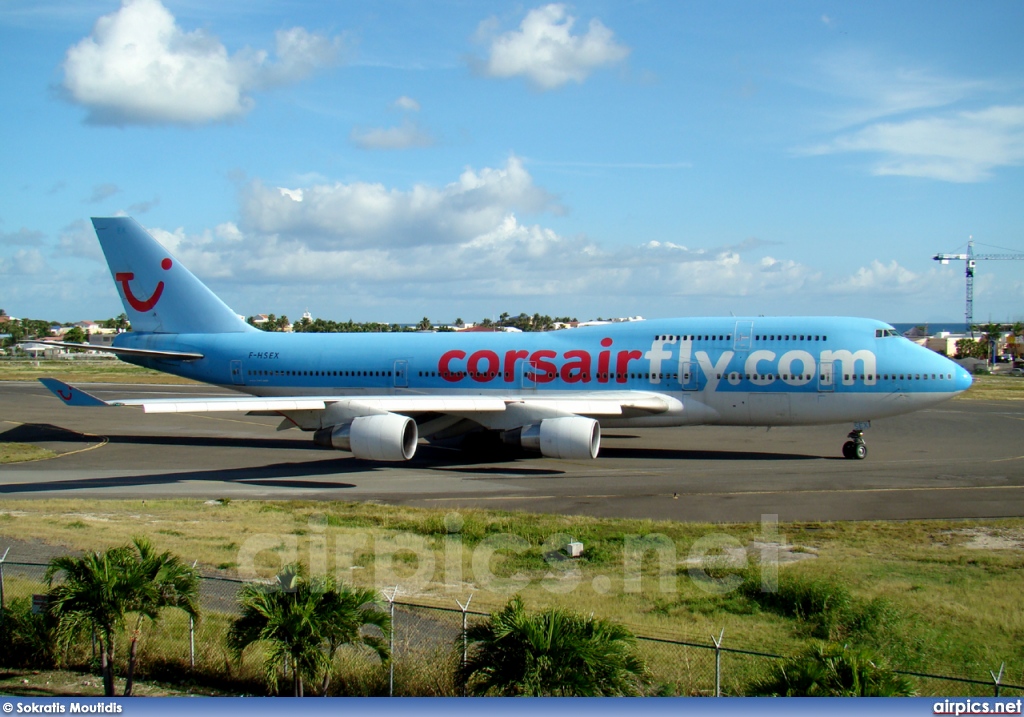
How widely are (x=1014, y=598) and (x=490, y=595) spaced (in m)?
8.51

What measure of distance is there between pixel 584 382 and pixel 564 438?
4.66 meters

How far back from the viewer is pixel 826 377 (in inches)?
1131

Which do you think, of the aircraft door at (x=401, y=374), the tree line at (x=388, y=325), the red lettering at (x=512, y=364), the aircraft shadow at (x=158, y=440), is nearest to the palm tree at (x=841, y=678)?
the red lettering at (x=512, y=364)

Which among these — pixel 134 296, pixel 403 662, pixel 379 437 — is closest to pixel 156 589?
Answer: pixel 403 662

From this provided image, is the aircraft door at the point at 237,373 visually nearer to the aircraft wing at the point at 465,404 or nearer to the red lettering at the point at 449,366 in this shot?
the aircraft wing at the point at 465,404

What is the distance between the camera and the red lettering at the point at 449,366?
109ft

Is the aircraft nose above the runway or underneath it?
above

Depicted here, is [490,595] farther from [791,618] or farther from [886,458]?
[886,458]

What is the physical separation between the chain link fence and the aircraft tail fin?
26.8 m

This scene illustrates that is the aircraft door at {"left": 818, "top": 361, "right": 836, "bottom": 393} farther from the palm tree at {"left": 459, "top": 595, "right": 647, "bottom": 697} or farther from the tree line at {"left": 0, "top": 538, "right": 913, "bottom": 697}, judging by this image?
the palm tree at {"left": 459, "top": 595, "right": 647, "bottom": 697}

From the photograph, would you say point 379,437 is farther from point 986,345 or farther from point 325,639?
point 986,345

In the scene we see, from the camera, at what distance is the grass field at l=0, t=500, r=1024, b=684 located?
12445mm

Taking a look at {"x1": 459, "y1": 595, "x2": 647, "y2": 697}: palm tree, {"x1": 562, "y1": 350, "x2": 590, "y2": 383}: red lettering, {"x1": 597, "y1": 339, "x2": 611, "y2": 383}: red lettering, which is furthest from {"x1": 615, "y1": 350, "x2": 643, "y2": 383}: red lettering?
{"x1": 459, "y1": 595, "x2": 647, "y2": 697}: palm tree

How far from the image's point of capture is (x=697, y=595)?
46.5ft
